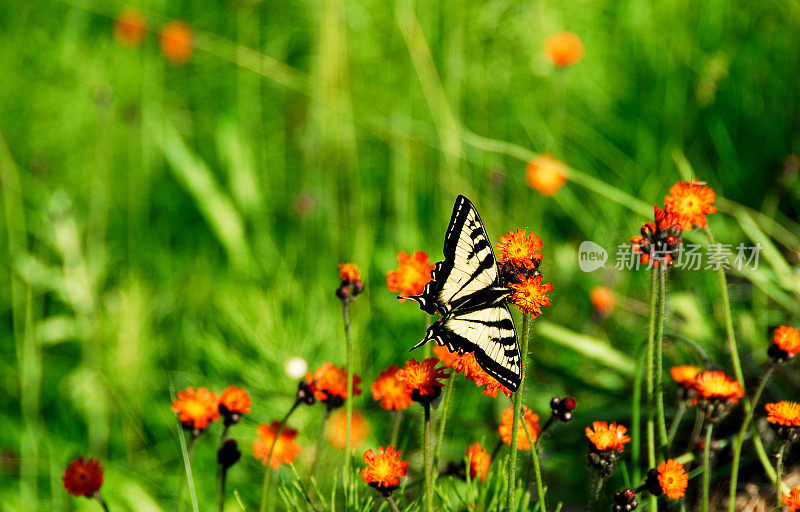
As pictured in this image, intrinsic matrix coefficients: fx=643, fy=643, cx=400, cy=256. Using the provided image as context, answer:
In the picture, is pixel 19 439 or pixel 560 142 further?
pixel 560 142

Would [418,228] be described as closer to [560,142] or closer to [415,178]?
[415,178]

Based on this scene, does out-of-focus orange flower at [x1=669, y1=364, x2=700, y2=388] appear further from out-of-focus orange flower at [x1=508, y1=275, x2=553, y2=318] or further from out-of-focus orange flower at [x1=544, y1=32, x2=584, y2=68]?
out-of-focus orange flower at [x1=544, y1=32, x2=584, y2=68]

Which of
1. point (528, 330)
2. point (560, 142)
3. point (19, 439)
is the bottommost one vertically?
point (19, 439)

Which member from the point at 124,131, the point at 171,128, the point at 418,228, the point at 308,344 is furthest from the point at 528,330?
the point at 124,131

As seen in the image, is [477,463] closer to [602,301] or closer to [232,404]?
[232,404]

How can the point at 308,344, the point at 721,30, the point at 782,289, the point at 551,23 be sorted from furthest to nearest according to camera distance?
the point at 551,23 → the point at 721,30 → the point at 308,344 → the point at 782,289

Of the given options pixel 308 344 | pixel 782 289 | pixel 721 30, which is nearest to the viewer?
pixel 782 289
